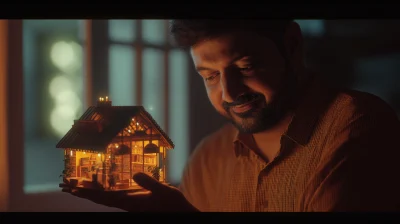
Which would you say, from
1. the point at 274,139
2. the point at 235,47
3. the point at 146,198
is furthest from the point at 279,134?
the point at 146,198

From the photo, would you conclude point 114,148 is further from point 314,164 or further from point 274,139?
point 314,164

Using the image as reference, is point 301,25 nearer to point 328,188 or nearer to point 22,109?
point 328,188

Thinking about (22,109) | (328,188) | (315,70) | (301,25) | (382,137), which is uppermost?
(301,25)

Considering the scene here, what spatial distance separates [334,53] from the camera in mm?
2648

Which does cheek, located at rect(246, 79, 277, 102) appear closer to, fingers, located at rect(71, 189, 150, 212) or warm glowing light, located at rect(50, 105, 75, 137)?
fingers, located at rect(71, 189, 150, 212)

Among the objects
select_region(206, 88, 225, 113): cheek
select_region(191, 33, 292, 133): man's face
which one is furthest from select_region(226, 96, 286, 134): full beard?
select_region(206, 88, 225, 113): cheek

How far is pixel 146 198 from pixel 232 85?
72cm

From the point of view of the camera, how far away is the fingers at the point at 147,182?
2357mm

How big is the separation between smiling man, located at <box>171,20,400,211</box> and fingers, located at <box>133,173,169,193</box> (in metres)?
0.23

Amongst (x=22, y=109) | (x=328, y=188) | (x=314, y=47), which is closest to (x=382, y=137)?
(x=328, y=188)

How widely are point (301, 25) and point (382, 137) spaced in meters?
0.72

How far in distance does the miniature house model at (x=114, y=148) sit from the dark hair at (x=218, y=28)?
473 mm

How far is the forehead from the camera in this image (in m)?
2.49

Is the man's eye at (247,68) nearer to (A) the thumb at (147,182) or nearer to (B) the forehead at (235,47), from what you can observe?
(B) the forehead at (235,47)
